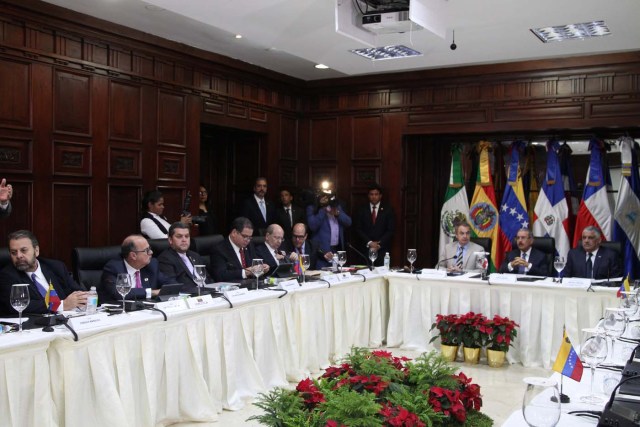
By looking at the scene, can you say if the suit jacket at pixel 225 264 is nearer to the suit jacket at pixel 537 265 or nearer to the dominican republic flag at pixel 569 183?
the suit jacket at pixel 537 265

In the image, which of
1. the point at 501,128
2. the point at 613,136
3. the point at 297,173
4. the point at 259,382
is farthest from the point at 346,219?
the point at 259,382

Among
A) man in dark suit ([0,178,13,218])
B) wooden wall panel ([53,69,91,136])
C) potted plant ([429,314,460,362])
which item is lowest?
potted plant ([429,314,460,362])

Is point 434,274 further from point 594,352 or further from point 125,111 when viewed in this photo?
point 594,352

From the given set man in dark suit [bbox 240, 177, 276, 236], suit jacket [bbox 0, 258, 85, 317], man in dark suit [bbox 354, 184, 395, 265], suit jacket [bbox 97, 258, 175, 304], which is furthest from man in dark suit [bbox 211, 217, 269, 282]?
man in dark suit [bbox 354, 184, 395, 265]

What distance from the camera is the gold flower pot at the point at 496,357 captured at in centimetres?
523

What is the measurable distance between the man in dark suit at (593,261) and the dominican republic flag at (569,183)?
1762 millimetres

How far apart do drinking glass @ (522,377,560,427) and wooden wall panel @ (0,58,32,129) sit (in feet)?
16.1

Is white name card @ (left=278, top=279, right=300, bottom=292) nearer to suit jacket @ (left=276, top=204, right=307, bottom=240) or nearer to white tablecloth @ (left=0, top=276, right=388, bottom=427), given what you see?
white tablecloth @ (left=0, top=276, right=388, bottom=427)

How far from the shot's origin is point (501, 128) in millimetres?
7484

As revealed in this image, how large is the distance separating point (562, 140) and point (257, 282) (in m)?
4.69

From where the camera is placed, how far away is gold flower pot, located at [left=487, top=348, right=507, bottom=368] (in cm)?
523

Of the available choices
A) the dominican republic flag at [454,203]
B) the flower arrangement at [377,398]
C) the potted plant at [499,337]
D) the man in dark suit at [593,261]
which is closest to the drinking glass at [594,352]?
the flower arrangement at [377,398]

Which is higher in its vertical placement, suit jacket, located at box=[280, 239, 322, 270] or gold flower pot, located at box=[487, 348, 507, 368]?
suit jacket, located at box=[280, 239, 322, 270]

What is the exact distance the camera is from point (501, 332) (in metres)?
5.21
